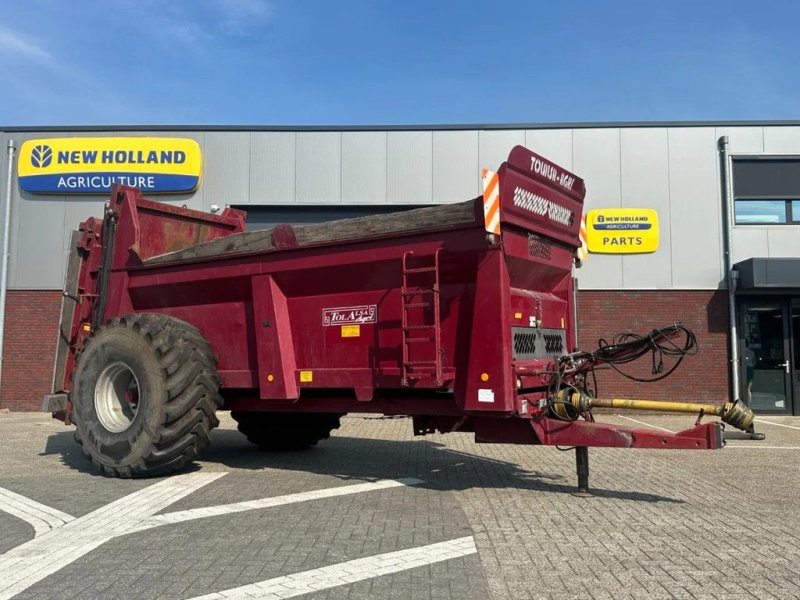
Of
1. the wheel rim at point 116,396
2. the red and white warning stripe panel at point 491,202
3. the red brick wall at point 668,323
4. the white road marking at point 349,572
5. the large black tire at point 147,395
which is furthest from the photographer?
the red brick wall at point 668,323

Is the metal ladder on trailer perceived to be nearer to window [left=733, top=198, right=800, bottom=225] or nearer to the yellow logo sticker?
the yellow logo sticker

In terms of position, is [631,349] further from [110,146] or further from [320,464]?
[110,146]

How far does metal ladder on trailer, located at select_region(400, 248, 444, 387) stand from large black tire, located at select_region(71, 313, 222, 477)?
7.48ft

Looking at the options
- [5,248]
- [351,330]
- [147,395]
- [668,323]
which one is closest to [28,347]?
[5,248]

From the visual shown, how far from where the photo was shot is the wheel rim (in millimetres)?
7270

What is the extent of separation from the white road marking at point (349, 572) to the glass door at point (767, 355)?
12.4m

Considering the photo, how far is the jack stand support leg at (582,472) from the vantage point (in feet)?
20.2

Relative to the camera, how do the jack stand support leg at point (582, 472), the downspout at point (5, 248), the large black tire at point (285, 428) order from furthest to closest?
the downspout at point (5, 248) < the large black tire at point (285, 428) < the jack stand support leg at point (582, 472)

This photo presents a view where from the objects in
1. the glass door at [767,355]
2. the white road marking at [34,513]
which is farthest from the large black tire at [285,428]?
the glass door at [767,355]

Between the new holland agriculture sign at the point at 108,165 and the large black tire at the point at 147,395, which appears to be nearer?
the large black tire at the point at 147,395

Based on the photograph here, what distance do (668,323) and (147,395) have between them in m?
11.7

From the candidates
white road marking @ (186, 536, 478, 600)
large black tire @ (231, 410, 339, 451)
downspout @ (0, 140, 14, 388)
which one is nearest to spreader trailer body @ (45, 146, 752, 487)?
large black tire @ (231, 410, 339, 451)

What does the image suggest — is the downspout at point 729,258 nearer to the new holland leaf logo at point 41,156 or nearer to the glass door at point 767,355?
the glass door at point 767,355

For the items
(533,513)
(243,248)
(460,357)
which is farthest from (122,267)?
(533,513)
